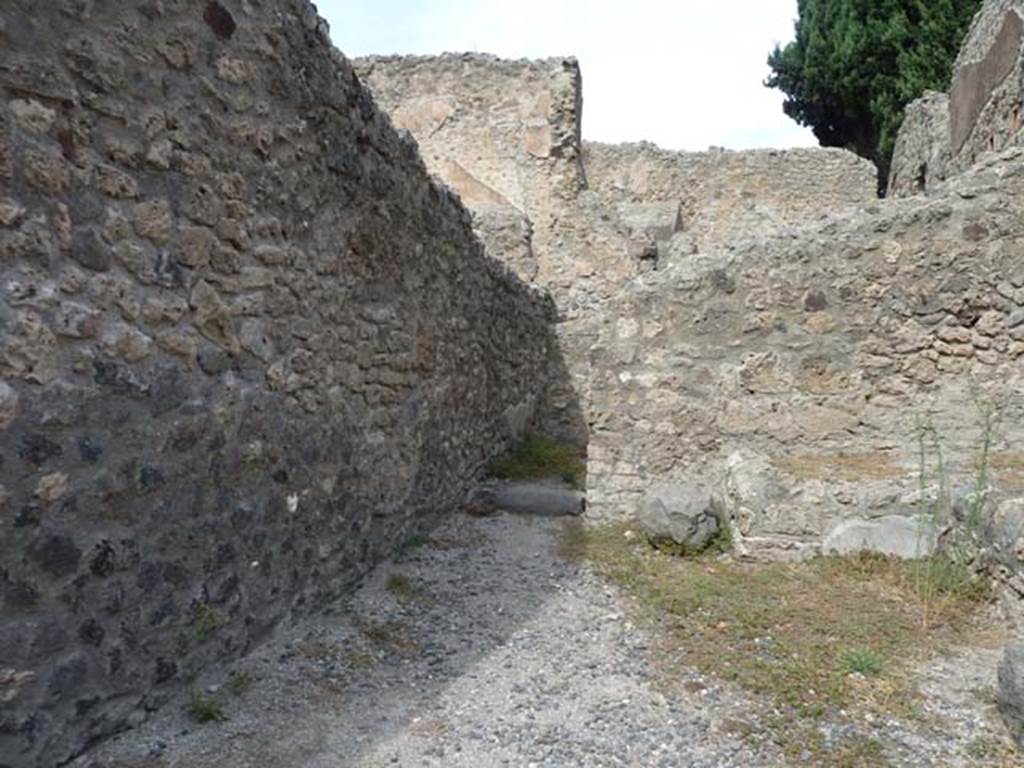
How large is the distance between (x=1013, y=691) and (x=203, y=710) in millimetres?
2608

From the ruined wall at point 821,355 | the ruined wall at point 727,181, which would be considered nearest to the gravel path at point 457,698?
the ruined wall at point 821,355

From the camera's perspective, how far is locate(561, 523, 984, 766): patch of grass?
113 inches

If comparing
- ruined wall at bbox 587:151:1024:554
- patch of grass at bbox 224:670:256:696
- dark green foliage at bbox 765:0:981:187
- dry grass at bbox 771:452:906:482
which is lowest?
patch of grass at bbox 224:670:256:696

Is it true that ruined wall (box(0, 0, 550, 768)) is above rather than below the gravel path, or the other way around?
above

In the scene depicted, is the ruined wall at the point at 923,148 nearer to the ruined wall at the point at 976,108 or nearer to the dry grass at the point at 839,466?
the ruined wall at the point at 976,108

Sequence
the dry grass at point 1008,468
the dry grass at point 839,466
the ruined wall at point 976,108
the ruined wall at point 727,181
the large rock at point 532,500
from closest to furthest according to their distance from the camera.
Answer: the dry grass at point 1008,468
the dry grass at point 839,466
the large rock at point 532,500
the ruined wall at point 976,108
the ruined wall at point 727,181

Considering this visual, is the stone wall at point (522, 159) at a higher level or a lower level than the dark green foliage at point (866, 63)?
lower

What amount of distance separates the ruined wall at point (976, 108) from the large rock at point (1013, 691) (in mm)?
5118

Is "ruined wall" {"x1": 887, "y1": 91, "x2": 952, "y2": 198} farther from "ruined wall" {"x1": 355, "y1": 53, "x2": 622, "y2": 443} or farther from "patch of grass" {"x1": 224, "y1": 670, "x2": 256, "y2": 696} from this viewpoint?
"patch of grass" {"x1": 224, "y1": 670, "x2": 256, "y2": 696}

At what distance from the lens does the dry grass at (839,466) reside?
4.63 meters

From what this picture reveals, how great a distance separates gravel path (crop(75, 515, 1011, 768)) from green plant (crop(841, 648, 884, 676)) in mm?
481

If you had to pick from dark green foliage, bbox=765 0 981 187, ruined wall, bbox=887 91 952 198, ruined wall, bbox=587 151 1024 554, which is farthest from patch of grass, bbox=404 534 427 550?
dark green foliage, bbox=765 0 981 187

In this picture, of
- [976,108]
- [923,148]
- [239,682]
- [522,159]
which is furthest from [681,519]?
[923,148]

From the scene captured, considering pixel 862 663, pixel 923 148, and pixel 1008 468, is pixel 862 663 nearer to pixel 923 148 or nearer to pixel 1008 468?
pixel 1008 468
